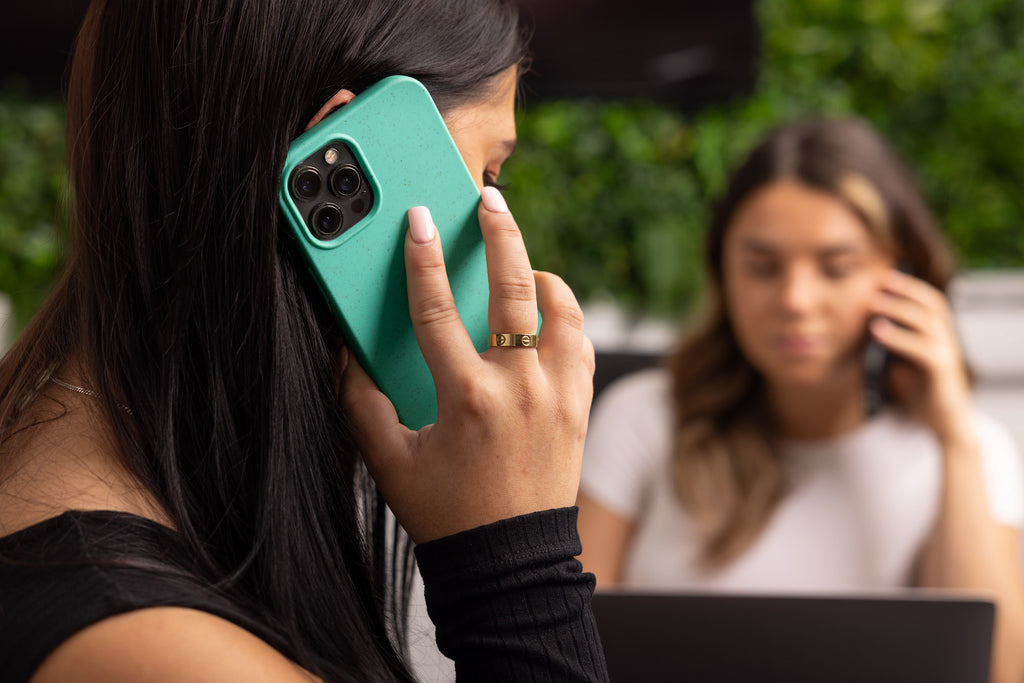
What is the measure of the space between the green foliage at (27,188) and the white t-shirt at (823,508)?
1.84m

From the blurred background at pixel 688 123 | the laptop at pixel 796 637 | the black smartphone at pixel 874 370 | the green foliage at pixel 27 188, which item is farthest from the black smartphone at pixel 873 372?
the green foliage at pixel 27 188

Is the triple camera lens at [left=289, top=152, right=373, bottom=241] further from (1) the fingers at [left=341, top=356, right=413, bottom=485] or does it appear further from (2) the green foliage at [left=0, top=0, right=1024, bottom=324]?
(2) the green foliage at [left=0, top=0, right=1024, bottom=324]

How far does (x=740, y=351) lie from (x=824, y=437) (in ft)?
0.70

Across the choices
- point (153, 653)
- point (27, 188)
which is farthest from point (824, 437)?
point (27, 188)

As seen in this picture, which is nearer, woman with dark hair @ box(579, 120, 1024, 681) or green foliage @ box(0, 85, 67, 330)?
woman with dark hair @ box(579, 120, 1024, 681)

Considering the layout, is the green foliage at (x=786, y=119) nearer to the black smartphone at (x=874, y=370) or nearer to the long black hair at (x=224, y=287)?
the black smartphone at (x=874, y=370)

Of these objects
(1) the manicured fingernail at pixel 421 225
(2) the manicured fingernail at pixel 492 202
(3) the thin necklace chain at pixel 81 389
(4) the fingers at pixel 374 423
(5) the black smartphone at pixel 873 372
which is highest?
(2) the manicured fingernail at pixel 492 202

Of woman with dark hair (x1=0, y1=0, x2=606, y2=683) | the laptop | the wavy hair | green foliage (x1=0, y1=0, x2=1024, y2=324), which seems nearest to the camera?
woman with dark hair (x1=0, y1=0, x2=606, y2=683)

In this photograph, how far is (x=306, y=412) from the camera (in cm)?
58

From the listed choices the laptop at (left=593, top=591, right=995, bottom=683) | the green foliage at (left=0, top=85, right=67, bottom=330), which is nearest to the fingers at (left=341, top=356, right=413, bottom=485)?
the laptop at (left=593, top=591, right=995, bottom=683)

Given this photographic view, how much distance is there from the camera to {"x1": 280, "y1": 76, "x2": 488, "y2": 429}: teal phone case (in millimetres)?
570

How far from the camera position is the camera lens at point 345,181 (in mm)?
573

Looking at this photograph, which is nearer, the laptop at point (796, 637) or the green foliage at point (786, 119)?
the laptop at point (796, 637)

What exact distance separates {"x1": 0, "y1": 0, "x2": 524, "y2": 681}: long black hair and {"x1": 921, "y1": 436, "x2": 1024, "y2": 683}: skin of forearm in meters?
1.11
